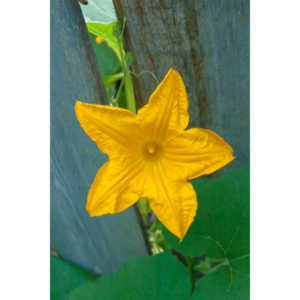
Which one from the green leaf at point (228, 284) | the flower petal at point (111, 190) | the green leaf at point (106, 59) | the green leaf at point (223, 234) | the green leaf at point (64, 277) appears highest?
the green leaf at point (106, 59)

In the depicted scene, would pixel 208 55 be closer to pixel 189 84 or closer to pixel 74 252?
pixel 189 84

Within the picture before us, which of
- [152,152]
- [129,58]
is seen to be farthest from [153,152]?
[129,58]

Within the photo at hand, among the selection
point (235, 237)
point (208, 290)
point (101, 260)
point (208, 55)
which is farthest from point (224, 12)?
point (101, 260)

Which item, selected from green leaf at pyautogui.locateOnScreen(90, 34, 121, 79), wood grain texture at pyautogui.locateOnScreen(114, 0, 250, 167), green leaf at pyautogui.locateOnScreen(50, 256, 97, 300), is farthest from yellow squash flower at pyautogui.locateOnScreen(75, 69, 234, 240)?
green leaf at pyautogui.locateOnScreen(50, 256, 97, 300)

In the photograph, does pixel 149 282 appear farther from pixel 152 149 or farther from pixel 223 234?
pixel 152 149

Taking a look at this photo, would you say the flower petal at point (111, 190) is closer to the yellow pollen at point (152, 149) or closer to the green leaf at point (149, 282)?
the yellow pollen at point (152, 149)

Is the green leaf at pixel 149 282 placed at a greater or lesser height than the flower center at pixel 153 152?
lesser

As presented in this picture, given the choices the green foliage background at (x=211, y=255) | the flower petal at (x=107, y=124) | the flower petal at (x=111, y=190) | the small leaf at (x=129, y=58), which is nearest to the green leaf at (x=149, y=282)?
the green foliage background at (x=211, y=255)

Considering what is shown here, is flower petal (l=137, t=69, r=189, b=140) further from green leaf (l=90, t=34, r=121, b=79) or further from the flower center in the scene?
green leaf (l=90, t=34, r=121, b=79)
